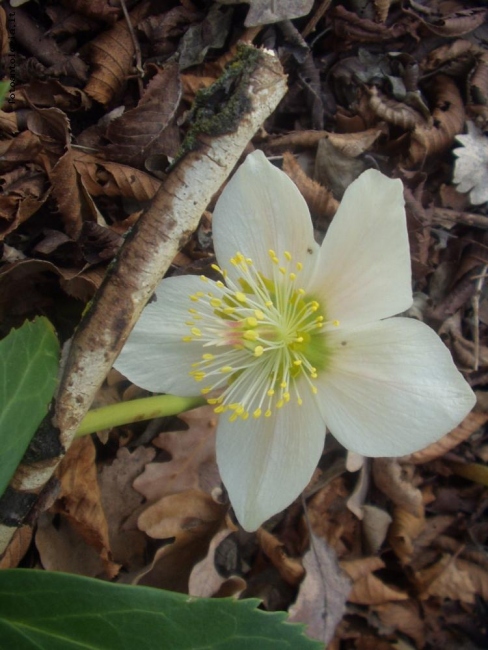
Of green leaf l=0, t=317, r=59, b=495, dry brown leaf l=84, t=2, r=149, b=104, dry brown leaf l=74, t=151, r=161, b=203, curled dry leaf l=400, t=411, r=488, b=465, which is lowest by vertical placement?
curled dry leaf l=400, t=411, r=488, b=465

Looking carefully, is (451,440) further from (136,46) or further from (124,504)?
(136,46)

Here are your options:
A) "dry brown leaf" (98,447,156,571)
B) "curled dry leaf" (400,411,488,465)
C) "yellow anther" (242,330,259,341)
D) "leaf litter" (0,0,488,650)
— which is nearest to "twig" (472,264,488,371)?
"leaf litter" (0,0,488,650)

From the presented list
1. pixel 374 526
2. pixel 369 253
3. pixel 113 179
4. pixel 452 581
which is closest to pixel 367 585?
pixel 374 526

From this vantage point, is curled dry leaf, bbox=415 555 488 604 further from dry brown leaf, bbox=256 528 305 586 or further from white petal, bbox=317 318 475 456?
white petal, bbox=317 318 475 456

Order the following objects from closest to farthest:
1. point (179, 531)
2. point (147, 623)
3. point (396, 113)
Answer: point (147, 623)
point (179, 531)
point (396, 113)

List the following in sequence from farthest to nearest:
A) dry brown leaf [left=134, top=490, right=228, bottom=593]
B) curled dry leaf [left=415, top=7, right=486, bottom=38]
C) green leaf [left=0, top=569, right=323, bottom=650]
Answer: curled dry leaf [left=415, top=7, right=486, bottom=38] → dry brown leaf [left=134, top=490, right=228, bottom=593] → green leaf [left=0, top=569, right=323, bottom=650]

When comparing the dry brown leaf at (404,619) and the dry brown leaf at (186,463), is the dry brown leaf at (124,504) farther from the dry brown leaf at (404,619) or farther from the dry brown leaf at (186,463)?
the dry brown leaf at (404,619)
